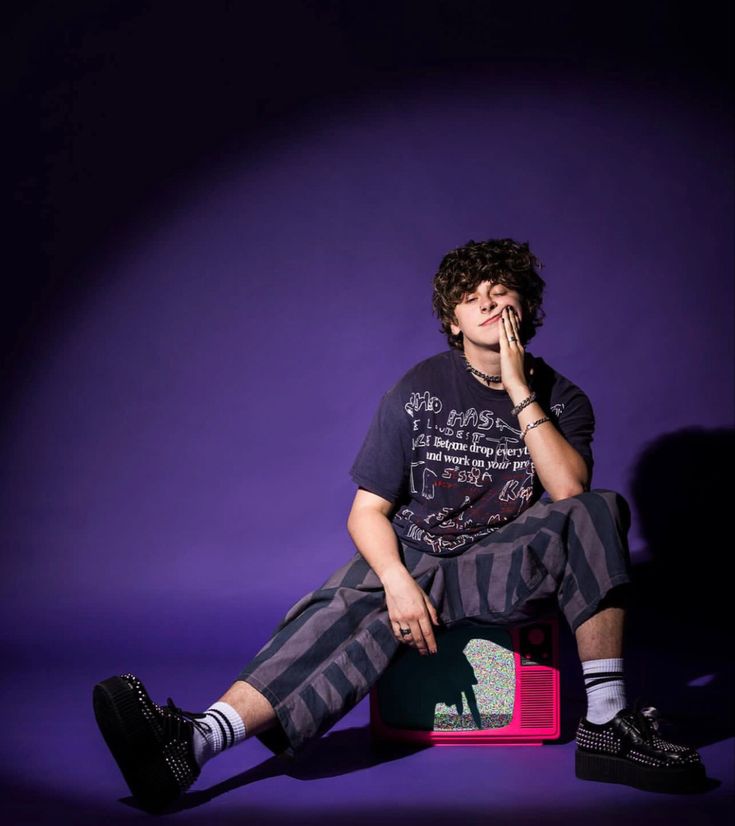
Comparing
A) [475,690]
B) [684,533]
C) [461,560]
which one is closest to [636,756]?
[475,690]

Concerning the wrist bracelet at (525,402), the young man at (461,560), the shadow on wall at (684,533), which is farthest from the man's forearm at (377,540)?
the shadow on wall at (684,533)

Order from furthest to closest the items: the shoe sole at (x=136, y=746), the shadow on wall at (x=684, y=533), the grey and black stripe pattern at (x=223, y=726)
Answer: the shadow on wall at (x=684, y=533) < the grey and black stripe pattern at (x=223, y=726) < the shoe sole at (x=136, y=746)

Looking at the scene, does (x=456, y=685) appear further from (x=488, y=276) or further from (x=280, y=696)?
(x=488, y=276)

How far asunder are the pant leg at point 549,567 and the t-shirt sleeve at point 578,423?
0.49ft

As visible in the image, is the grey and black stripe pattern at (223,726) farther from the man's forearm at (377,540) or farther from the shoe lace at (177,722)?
the man's forearm at (377,540)

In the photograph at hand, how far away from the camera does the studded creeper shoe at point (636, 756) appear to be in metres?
1.85

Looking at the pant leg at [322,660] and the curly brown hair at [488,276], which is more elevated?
the curly brown hair at [488,276]

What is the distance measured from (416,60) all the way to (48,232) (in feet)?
3.66

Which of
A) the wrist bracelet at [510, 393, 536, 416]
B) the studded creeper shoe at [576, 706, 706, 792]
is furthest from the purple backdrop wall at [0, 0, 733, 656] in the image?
the studded creeper shoe at [576, 706, 706, 792]

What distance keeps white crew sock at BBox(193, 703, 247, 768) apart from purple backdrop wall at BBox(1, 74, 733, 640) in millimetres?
1064

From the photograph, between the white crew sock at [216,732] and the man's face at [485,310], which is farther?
the man's face at [485,310]

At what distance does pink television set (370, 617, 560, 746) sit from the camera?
210 centimetres

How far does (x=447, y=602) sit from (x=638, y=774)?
17.7 inches

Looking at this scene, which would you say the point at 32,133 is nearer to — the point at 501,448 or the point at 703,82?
the point at 501,448
